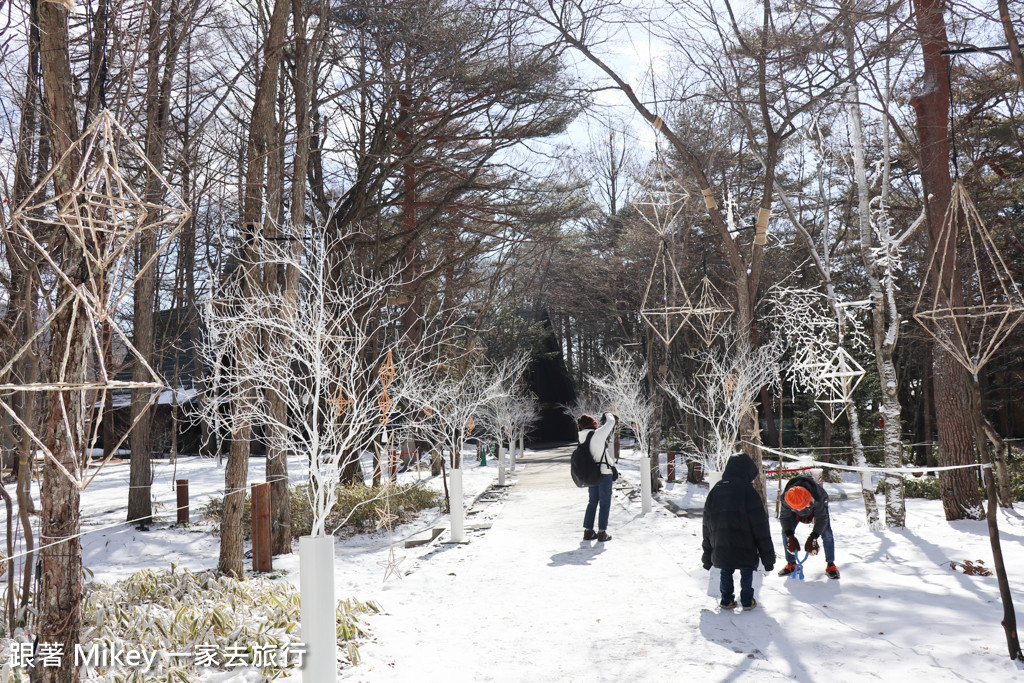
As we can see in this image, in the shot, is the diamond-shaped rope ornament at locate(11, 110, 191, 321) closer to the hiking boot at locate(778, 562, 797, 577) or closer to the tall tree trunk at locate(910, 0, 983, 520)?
the hiking boot at locate(778, 562, 797, 577)

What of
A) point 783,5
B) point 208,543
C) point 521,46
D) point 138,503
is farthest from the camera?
point 138,503

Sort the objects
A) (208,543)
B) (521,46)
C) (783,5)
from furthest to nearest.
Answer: (208,543)
(521,46)
(783,5)

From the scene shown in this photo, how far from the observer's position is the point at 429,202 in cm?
1190

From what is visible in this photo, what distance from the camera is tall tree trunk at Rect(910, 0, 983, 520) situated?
931 centimetres

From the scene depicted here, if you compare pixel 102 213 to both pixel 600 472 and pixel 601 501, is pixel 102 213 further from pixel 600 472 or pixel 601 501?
pixel 601 501

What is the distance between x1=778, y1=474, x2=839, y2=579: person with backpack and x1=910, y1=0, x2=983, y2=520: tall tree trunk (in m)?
4.11

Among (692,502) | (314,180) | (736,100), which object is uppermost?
(314,180)

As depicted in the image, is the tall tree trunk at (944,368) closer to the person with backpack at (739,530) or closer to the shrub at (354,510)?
the person with backpack at (739,530)

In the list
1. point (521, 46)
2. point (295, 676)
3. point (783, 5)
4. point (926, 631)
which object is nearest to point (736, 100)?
point (783, 5)

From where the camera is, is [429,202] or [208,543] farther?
[429,202]

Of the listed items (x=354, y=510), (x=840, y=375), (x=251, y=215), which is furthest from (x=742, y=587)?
(x=251, y=215)

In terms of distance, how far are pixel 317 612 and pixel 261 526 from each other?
4815mm

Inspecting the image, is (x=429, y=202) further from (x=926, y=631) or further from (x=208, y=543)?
(x=926, y=631)

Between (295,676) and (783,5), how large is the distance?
809cm
